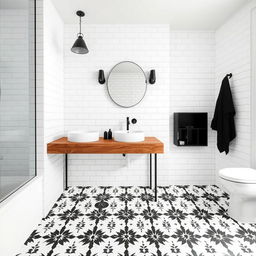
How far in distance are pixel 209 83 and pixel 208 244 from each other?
243cm

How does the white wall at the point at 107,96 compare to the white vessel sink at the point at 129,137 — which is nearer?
the white vessel sink at the point at 129,137

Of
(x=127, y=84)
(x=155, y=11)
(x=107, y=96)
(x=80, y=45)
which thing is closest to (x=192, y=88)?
(x=127, y=84)

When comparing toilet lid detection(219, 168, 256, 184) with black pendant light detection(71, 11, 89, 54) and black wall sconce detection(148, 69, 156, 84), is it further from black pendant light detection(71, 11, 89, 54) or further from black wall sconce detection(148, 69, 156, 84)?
black pendant light detection(71, 11, 89, 54)

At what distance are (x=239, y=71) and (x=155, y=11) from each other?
1.42 m

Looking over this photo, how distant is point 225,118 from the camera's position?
2.74m

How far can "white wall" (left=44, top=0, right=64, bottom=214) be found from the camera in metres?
2.35

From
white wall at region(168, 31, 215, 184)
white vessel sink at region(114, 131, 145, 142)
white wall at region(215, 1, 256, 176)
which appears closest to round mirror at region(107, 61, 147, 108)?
white wall at region(168, 31, 215, 184)

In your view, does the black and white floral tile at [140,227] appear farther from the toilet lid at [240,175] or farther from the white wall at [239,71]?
the white wall at [239,71]

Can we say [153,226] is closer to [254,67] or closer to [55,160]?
[55,160]

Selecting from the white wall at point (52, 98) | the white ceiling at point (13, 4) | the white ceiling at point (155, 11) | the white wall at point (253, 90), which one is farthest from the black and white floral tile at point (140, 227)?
the white ceiling at point (155, 11)

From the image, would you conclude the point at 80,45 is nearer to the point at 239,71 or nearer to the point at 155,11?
the point at 155,11

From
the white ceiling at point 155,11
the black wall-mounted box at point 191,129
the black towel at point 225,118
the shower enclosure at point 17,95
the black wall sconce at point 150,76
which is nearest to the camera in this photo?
the shower enclosure at point 17,95

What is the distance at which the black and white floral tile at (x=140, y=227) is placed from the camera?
5.52 feet

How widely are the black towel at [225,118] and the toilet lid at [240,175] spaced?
0.57 m
